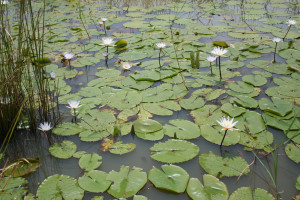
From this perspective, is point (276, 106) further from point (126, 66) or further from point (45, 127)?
point (45, 127)

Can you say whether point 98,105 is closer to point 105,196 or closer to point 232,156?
point 105,196

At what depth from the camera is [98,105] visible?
2654 millimetres

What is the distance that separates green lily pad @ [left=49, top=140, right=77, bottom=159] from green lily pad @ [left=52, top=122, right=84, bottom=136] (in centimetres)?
10

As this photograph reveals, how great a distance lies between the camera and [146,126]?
224cm

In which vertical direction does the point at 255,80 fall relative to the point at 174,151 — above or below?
above

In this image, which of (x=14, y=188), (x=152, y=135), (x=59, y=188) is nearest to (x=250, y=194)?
(x=152, y=135)

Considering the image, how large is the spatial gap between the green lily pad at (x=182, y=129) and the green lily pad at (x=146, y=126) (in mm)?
79

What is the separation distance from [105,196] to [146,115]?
3.04 ft

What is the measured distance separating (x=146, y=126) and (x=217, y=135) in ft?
1.98

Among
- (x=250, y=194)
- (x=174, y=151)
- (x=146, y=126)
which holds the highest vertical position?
(x=146, y=126)

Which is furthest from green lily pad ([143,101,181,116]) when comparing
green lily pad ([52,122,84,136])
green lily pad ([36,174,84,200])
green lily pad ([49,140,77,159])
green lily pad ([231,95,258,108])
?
green lily pad ([36,174,84,200])

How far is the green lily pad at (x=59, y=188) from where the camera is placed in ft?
5.46

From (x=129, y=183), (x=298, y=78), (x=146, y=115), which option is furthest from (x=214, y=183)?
(x=298, y=78)

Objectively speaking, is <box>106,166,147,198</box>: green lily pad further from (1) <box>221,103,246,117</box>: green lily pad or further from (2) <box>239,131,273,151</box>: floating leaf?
(1) <box>221,103,246,117</box>: green lily pad
